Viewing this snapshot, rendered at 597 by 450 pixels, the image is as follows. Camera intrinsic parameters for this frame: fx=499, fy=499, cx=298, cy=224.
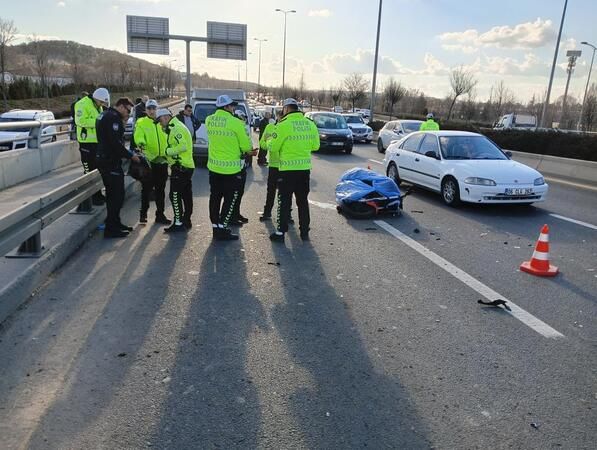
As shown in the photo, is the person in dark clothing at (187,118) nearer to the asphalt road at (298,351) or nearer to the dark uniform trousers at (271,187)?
the dark uniform trousers at (271,187)

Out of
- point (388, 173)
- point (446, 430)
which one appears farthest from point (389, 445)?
point (388, 173)

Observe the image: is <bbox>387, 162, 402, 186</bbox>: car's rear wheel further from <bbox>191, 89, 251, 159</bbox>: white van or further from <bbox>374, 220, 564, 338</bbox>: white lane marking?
<bbox>374, 220, 564, 338</bbox>: white lane marking

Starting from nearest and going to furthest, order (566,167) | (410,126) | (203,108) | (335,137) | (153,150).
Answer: (153,150), (566,167), (203,108), (335,137), (410,126)

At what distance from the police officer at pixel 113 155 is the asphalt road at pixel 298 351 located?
46 cm

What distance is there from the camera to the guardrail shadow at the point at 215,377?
115 inches

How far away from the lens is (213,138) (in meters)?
7.08

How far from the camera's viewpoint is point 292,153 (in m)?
7.12

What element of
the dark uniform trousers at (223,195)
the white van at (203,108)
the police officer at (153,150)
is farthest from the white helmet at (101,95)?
the white van at (203,108)

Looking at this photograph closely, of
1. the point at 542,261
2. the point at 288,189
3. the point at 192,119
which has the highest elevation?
the point at 192,119

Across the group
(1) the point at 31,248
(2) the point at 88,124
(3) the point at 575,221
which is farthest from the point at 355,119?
(1) the point at 31,248

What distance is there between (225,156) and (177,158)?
93 centimetres

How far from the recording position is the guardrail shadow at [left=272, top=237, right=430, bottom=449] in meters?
2.96

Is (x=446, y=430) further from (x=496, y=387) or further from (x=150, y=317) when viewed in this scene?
(x=150, y=317)

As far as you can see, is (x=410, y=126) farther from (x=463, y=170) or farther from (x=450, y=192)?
(x=463, y=170)
